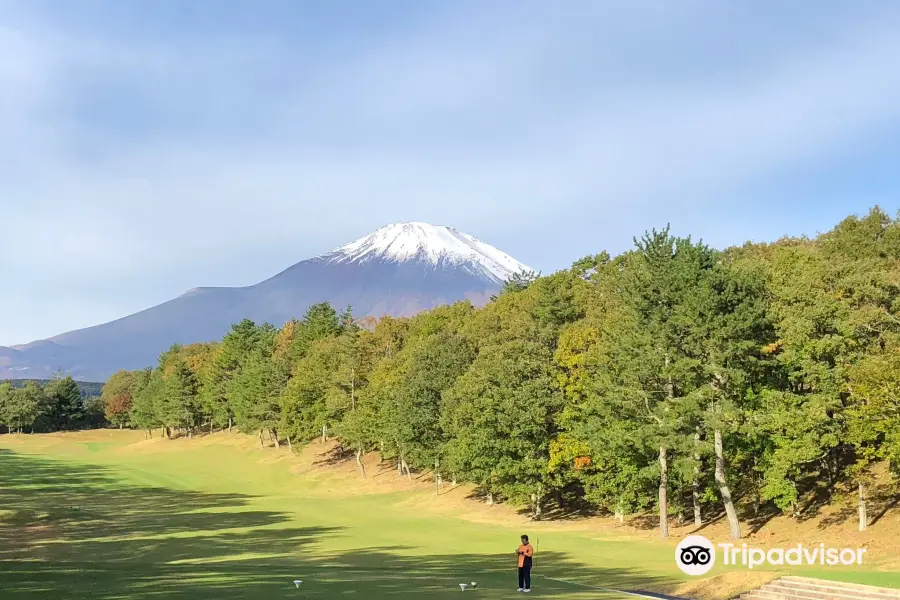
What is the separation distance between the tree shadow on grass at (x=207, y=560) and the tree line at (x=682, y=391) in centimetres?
1171

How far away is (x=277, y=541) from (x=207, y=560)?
787 cm

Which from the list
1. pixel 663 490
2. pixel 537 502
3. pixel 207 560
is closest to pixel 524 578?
pixel 207 560

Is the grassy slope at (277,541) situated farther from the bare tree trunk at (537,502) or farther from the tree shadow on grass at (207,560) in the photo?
the bare tree trunk at (537,502)

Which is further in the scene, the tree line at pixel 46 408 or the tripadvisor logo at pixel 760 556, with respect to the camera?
the tree line at pixel 46 408

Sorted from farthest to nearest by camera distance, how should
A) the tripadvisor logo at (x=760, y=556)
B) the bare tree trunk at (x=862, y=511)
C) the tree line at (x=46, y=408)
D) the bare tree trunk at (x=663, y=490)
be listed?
the tree line at (x=46, y=408) < the bare tree trunk at (x=663, y=490) < the bare tree trunk at (x=862, y=511) < the tripadvisor logo at (x=760, y=556)

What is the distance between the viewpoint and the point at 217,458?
330ft

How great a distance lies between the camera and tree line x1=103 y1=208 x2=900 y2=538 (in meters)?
37.2

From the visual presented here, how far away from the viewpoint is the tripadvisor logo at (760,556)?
3109 cm

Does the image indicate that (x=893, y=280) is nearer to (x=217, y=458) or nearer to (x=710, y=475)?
(x=710, y=475)

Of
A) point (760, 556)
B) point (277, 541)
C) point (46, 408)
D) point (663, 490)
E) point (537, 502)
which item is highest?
point (46, 408)

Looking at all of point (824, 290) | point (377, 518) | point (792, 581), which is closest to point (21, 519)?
point (377, 518)

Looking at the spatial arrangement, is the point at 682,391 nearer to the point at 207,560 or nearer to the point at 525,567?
the point at 525,567

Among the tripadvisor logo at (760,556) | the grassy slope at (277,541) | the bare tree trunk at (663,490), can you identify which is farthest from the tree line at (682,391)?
the grassy slope at (277,541)

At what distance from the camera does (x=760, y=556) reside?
111 ft
